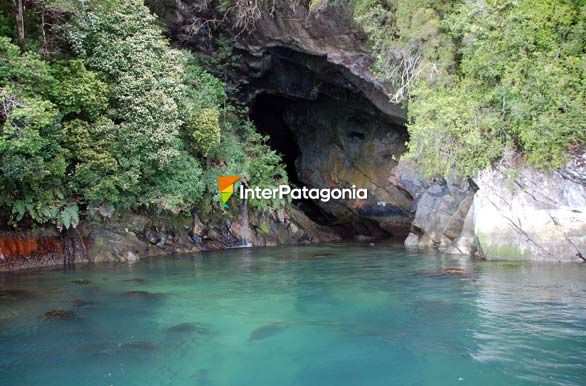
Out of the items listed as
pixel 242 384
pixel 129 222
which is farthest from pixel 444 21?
pixel 242 384

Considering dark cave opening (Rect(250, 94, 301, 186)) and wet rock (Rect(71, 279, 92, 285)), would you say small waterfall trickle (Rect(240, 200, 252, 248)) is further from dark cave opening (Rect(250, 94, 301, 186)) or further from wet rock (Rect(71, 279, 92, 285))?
dark cave opening (Rect(250, 94, 301, 186))

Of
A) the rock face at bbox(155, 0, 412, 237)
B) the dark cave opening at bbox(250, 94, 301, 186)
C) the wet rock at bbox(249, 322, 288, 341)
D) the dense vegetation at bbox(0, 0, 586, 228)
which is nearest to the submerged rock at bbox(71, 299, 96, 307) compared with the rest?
the wet rock at bbox(249, 322, 288, 341)

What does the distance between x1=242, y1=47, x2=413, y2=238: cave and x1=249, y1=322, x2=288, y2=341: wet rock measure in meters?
13.4

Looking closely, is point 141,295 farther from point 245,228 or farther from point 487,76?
point 487,76

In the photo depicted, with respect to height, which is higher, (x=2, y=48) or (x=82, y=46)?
(x=82, y=46)

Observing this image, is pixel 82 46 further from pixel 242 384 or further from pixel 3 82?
pixel 242 384

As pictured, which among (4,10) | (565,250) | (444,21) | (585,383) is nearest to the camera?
(585,383)

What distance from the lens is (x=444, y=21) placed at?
47.3 feet

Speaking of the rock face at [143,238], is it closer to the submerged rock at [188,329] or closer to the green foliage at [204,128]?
the green foliage at [204,128]

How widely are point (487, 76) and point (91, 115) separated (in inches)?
424

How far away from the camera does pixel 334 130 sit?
80.6 feet

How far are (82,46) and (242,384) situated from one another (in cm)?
1051

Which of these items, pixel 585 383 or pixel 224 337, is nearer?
pixel 585 383

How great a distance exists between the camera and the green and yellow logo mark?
17375mm
